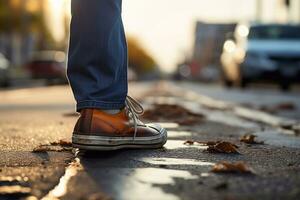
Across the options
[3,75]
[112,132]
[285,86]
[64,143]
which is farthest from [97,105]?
[3,75]

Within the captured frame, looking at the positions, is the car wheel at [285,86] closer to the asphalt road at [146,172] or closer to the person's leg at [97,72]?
the asphalt road at [146,172]

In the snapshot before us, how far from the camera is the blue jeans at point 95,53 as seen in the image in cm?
332

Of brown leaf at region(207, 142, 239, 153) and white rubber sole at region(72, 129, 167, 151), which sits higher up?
white rubber sole at region(72, 129, 167, 151)

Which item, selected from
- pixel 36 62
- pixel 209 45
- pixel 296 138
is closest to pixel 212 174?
pixel 296 138

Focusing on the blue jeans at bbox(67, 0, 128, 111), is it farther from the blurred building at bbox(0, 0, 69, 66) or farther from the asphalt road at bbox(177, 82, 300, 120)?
the blurred building at bbox(0, 0, 69, 66)

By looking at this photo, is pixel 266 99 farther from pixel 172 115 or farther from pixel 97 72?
pixel 97 72

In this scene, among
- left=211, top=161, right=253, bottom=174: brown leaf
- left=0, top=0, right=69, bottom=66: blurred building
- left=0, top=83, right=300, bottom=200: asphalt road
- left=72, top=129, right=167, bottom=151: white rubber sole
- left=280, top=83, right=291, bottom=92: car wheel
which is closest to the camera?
left=0, top=83, right=300, bottom=200: asphalt road

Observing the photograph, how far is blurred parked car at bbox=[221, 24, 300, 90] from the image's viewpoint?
1619 centimetres

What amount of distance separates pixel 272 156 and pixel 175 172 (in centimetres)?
81

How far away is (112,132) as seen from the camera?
3.39 meters

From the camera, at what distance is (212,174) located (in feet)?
9.02

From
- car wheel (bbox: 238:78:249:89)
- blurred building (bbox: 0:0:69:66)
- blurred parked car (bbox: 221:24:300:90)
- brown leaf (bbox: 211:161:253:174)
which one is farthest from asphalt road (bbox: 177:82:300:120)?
blurred building (bbox: 0:0:69:66)

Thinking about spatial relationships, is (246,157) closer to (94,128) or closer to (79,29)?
(94,128)

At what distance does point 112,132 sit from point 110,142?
0.18ft
